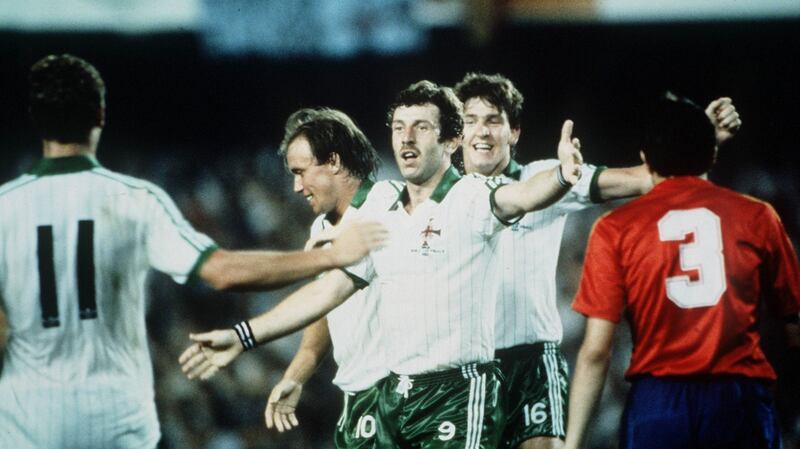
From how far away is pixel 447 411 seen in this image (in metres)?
3.33

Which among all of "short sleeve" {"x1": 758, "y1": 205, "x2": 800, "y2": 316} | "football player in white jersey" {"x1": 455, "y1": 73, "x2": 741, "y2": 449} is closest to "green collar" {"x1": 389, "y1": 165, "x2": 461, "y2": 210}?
A: "football player in white jersey" {"x1": 455, "y1": 73, "x2": 741, "y2": 449}

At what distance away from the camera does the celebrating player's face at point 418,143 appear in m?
3.65

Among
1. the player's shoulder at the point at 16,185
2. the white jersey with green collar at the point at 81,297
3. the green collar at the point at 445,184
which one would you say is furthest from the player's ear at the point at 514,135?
the player's shoulder at the point at 16,185

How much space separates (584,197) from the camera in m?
3.87

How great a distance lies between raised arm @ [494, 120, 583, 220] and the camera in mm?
3125

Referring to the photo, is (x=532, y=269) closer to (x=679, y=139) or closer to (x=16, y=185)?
(x=679, y=139)

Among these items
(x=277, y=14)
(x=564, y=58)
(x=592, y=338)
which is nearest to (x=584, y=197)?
(x=564, y=58)

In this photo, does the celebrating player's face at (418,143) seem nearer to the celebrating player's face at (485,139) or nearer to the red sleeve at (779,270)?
the celebrating player's face at (485,139)

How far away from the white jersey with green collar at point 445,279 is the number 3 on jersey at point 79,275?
103cm

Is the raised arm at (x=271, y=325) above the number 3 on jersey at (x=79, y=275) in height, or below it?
below

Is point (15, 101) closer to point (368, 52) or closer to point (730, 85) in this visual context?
point (368, 52)

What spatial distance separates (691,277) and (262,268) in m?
1.26

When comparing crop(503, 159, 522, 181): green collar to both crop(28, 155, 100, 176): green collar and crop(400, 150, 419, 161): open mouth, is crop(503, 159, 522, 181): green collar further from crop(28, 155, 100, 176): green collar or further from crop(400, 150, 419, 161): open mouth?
crop(28, 155, 100, 176): green collar

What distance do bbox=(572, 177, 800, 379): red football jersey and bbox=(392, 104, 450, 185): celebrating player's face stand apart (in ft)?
A: 2.87
